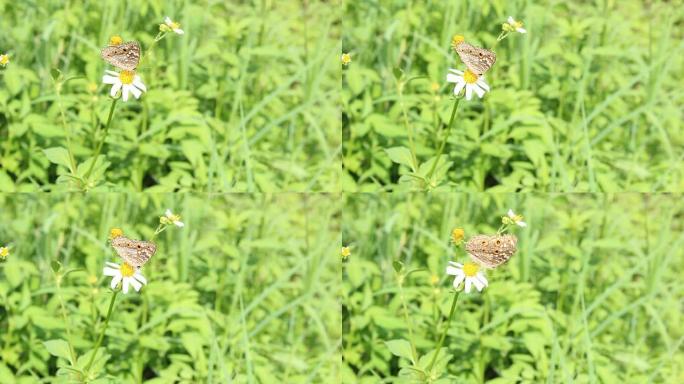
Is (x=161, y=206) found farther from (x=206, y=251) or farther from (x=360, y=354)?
(x=360, y=354)

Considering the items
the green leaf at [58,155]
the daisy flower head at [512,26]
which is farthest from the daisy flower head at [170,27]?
the daisy flower head at [512,26]

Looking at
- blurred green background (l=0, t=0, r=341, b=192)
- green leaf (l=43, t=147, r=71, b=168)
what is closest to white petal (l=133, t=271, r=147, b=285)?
blurred green background (l=0, t=0, r=341, b=192)

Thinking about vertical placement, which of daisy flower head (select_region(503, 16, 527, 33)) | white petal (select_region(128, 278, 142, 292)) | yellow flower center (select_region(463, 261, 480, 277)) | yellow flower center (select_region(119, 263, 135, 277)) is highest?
daisy flower head (select_region(503, 16, 527, 33))

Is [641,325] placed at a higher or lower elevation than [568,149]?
lower

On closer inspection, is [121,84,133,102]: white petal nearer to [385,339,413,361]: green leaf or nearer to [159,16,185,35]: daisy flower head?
[159,16,185,35]: daisy flower head

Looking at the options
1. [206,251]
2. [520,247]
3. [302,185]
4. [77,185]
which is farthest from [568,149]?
[77,185]

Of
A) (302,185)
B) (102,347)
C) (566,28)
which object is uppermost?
(566,28)
